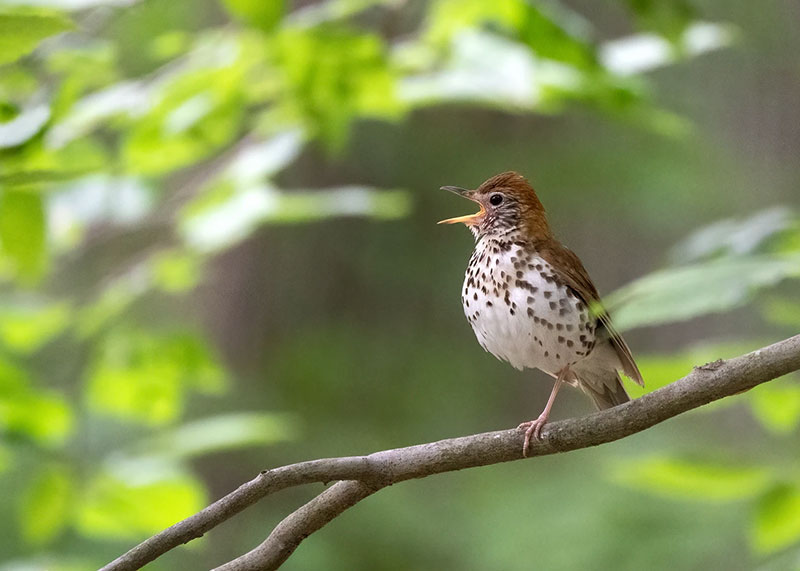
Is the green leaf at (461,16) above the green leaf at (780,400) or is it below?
above

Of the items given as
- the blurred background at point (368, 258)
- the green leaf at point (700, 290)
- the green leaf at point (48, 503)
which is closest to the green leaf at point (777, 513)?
the blurred background at point (368, 258)

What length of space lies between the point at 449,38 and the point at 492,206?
1491mm

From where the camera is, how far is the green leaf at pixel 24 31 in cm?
219

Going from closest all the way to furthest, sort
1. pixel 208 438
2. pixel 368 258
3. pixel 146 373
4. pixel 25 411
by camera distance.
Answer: pixel 25 411 < pixel 208 438 < pixel 146 373 < pixel 368 258

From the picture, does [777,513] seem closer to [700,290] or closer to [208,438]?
[700,290]

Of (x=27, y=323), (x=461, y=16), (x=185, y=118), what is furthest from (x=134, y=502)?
(x=461, y=16)

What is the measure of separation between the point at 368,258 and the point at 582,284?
19.5 feet

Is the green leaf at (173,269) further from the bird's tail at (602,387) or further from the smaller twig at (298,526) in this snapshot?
the smaller twig at (298,526)

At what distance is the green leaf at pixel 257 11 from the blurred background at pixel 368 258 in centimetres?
1

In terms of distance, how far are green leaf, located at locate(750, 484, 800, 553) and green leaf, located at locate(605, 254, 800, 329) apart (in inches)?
32.8

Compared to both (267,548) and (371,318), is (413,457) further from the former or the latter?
(371,318)

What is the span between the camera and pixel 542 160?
314 inches

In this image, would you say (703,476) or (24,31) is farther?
(703,476)

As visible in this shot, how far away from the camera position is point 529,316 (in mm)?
2781
